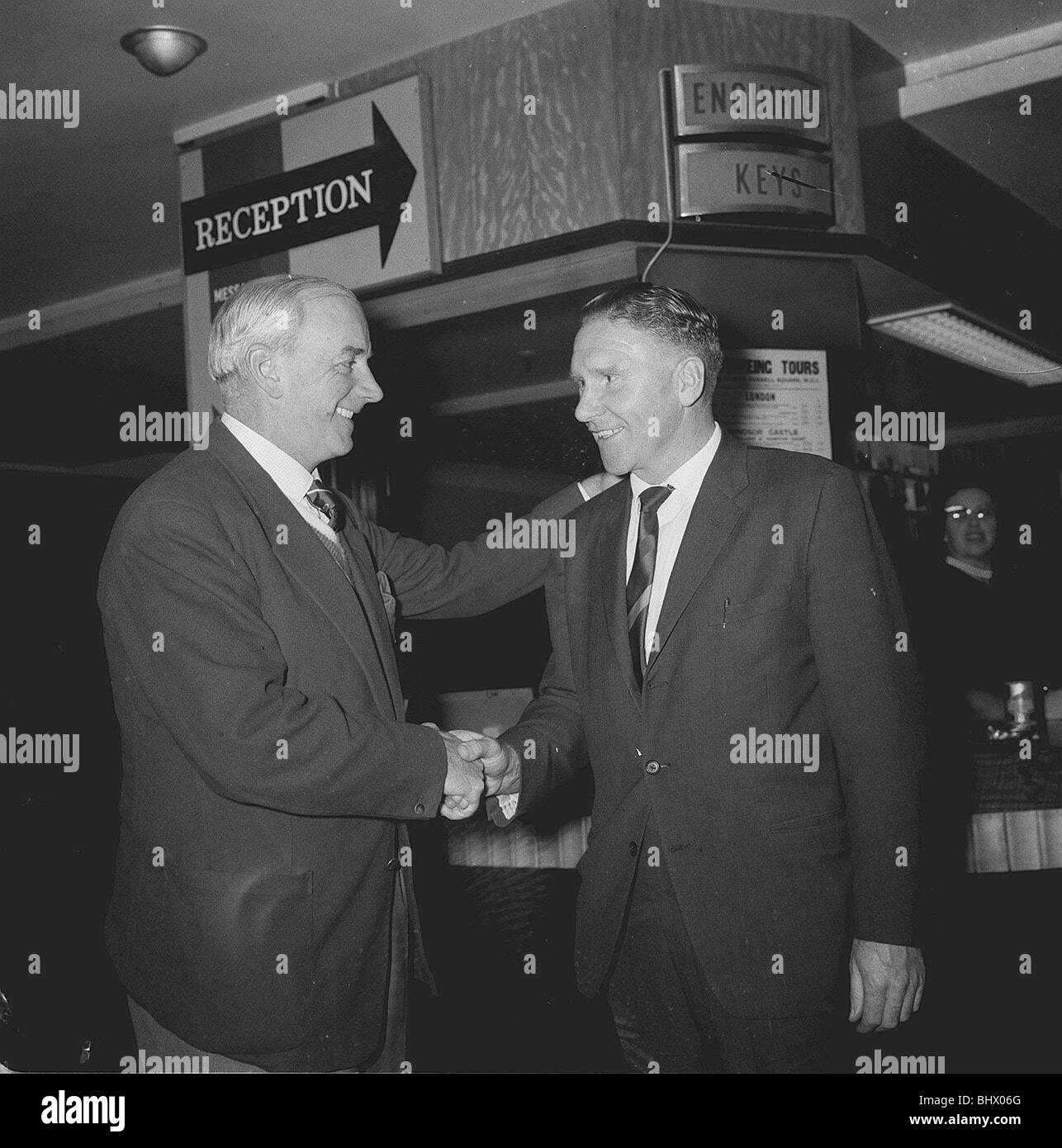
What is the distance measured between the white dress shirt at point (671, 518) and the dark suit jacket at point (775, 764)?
66 mm

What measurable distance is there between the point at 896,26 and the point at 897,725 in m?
2.38

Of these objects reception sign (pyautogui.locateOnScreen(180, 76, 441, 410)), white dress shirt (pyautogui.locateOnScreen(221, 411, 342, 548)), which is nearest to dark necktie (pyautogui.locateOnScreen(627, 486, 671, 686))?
white dress shirt (pyautogui.locateOnScreen(221, 411, 342, 548))

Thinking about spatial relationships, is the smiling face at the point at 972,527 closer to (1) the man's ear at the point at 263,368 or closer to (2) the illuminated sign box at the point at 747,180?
(2) the illuminated sign box at the point at 747,180

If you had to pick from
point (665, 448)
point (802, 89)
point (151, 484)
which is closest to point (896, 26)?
point (802, 89)

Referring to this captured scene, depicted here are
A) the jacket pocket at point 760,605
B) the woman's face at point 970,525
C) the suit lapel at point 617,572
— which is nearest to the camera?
the jacket pocket at point 760,605

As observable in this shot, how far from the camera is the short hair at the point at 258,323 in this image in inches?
77.7

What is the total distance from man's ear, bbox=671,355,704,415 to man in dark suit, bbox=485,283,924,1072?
13cm

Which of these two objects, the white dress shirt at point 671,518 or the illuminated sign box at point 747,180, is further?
the illuminated sign box at point 747,180

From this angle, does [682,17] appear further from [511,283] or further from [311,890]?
[311,890]

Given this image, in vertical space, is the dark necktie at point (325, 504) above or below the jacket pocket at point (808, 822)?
above

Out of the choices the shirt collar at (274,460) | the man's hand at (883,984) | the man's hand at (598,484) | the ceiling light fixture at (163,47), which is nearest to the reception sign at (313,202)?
the ceiling light fixture at (163,47)

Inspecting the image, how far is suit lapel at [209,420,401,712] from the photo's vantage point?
6.08 ft

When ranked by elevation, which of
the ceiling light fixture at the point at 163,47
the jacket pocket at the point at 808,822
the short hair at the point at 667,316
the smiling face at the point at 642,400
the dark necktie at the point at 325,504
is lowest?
the jacket pocket at the point at 808,822

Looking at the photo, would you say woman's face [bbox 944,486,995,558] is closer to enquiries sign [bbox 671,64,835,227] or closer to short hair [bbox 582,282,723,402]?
enquiries sign [bbox 671,64,835,227]
